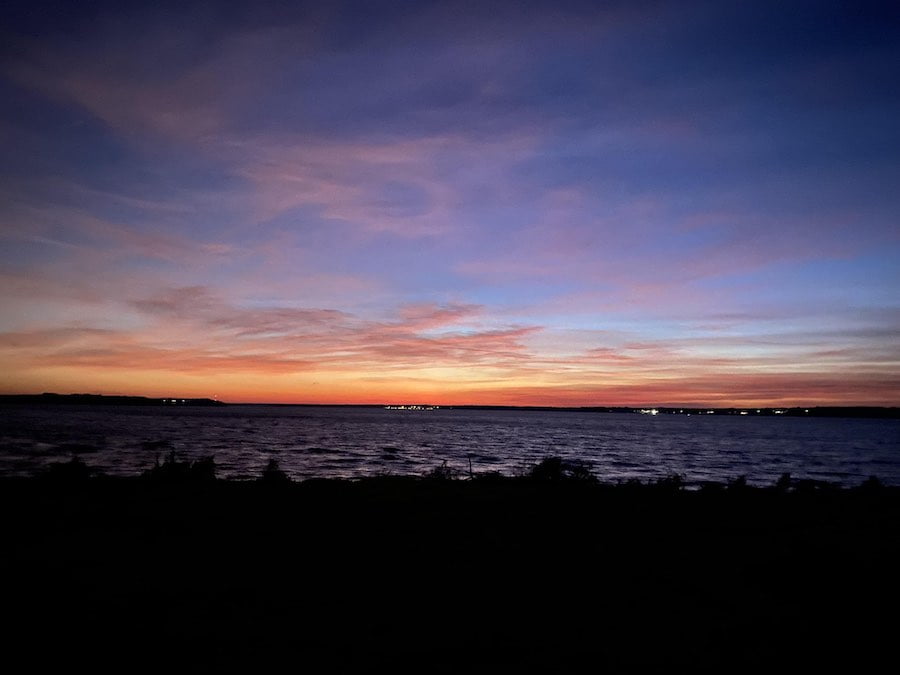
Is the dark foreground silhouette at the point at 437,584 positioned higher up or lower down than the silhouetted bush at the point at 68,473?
lower down

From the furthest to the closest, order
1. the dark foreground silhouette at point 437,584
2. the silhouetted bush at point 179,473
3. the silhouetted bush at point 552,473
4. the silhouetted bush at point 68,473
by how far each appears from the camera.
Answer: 1. the silhouetted bush at point 552,473
2. the silhouetted bush at point 179,473
3. the silhouetted bush at point 68,473
4. the dark foreground silhouette at point 437,584

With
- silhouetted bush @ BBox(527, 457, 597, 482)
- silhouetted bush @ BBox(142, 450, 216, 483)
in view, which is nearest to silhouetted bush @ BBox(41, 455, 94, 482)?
silhouetted bush @ BBox(142, 450, 216, 483)

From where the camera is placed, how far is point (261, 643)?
6.37 m

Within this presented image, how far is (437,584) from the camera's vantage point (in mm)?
8492

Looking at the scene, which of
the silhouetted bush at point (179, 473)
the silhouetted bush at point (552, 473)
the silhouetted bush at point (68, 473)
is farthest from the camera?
the silhouetted bush at point (552, 473)

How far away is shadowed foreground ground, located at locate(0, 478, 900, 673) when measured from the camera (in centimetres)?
630

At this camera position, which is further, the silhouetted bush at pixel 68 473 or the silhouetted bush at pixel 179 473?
the silhouetted bush at pixel 179 473

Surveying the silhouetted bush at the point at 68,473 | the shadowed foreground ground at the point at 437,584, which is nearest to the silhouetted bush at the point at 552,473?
the shadowed foreground ground at the point at 437,584

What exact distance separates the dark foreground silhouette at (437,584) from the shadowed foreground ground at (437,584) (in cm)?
4

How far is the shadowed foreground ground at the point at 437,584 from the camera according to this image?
20.7 ft

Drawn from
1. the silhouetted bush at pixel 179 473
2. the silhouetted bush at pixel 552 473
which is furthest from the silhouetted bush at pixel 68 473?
the silhouetted bush at pixel 552 473

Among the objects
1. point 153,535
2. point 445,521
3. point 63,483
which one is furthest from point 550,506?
point 63,483

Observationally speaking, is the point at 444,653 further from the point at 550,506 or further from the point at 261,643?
the point at 550,506

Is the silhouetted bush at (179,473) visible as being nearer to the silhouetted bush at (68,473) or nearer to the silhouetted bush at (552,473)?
the silhouetted bush at (68,473)
